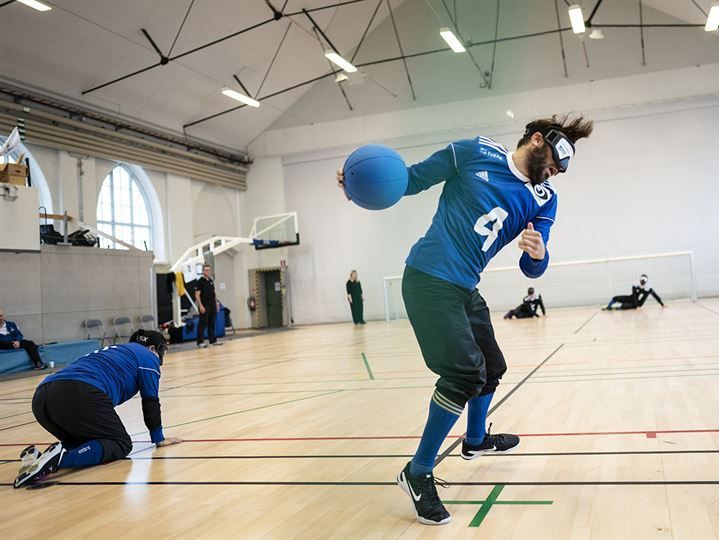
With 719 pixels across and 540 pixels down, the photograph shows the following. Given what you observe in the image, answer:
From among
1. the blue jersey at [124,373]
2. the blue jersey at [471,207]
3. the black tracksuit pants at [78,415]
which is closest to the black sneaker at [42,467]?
the black tracksuit pants at [78,415]

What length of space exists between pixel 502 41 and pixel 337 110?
A: 674 centimetres

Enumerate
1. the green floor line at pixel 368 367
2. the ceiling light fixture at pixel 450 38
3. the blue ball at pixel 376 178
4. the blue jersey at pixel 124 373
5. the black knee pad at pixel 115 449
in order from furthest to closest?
the ceiling light fixture at pixel 450 38 → the green floor line at pixel 368 367 → the blue jersey at pixel 124 373 → the black knee pad at pixel 115 449 → the blue ball at pixel 376 178

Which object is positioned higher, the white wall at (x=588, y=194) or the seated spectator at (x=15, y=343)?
the white wall at (x=588, y=194)

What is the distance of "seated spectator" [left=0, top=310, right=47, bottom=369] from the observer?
11.7 m

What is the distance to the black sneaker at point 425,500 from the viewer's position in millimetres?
2566

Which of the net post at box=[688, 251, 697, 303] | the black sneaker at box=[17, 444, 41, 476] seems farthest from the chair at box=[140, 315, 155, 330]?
the net post at box=[688, 251, 697, 303]

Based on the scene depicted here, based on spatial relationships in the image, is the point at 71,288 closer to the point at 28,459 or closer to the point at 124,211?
the point at 124,211

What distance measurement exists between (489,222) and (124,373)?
281cm

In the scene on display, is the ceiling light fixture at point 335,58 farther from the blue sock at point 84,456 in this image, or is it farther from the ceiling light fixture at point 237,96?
the blue sock at point 84,456

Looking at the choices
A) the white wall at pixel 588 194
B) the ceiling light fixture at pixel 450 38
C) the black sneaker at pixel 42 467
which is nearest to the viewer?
the black sneaker at pixel 42 467

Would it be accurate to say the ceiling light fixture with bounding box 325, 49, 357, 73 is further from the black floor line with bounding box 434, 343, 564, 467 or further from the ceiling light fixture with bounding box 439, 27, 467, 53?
the black floor line with bounding box 434, 343, 564, 467

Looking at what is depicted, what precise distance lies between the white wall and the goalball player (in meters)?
19.8

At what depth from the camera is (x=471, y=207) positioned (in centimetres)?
289

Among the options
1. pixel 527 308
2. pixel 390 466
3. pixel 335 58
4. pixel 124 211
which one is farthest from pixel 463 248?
pixel 124 211
